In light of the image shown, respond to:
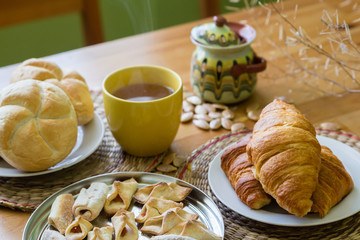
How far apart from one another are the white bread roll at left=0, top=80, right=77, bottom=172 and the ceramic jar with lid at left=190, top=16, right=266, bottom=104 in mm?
389

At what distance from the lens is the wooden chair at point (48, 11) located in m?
2.09

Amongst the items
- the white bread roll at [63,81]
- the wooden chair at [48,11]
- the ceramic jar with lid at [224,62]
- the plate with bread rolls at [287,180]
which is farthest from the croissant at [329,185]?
the wooden chair at [48,11]

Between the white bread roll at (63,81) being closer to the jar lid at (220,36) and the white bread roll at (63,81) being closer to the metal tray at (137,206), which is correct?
the metal tray at (137,206)

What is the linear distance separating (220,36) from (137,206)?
0.50 meters

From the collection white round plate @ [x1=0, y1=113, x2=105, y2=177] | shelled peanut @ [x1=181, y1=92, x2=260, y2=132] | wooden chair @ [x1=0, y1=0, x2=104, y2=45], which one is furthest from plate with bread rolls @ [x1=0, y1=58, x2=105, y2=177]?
wooden chair @ [x1=0, y1=0, x2=104, y2=45]

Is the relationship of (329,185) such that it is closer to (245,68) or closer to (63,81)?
(245,68)

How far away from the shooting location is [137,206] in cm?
84

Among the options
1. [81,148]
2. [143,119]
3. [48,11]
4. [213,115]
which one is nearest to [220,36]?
[213,115]

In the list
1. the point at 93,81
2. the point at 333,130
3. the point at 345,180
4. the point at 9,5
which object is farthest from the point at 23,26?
the point at 345,180

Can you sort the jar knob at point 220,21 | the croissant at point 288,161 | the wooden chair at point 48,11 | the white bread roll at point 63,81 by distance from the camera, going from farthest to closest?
the wooden chair at point 48,11, the jar knob at point 220,21, the white bread roll at point 63,81, the croissant at point 288,161

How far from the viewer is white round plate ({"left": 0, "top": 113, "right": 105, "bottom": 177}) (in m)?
0.92

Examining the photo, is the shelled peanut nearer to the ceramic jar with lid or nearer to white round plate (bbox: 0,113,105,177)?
the ceramic jar with lid

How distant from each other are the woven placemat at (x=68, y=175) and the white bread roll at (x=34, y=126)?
0.04m

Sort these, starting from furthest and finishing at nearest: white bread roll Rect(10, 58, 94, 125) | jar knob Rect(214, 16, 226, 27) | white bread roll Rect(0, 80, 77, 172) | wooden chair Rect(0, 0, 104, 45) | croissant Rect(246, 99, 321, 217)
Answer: wooden chair Rect(0, 0, 104, 45) < jar knob Rect(214, 16, 226, 27) < white bread roll Rect(10, 58, 94, 125) < white bread roll Rect(0, 80, 77, 172) < croissant Rect(246, 99, 321, 217)
